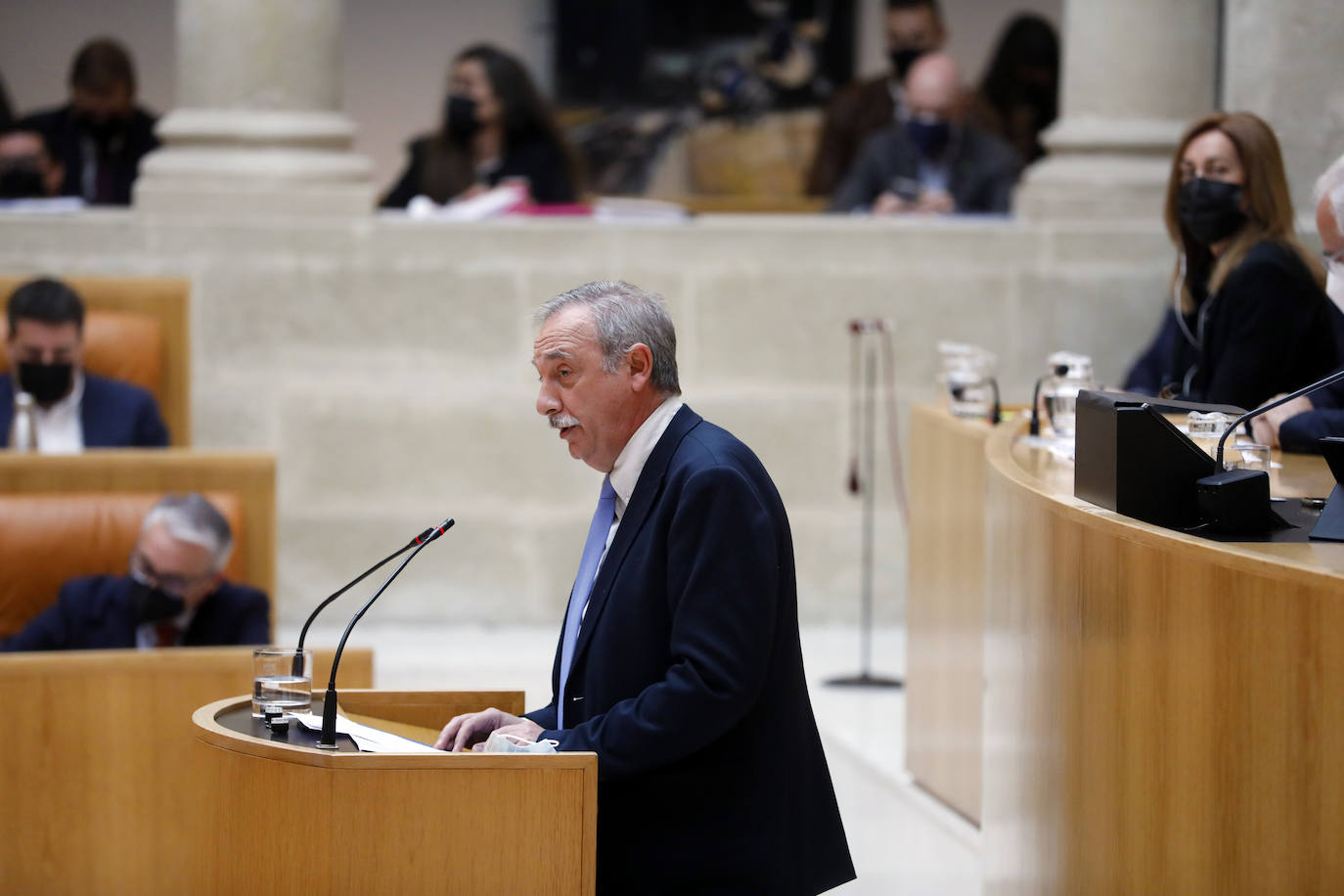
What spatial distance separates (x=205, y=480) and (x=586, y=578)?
2.73 m

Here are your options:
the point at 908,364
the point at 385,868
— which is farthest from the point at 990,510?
the point at 908,364

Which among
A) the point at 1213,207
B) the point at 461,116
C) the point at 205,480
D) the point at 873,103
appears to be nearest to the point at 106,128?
the point at 461,116

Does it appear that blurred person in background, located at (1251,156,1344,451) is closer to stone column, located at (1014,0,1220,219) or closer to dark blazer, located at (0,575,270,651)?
dark blazer, located at (0,575,270,651)

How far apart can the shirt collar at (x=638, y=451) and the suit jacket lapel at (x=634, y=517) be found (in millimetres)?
11

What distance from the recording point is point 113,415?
6031mm

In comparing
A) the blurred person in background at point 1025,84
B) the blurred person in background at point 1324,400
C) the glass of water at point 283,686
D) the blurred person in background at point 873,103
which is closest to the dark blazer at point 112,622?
the glass of water at point 283,686

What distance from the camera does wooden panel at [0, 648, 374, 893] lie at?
13.4 ft

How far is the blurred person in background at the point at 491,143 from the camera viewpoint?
738cm

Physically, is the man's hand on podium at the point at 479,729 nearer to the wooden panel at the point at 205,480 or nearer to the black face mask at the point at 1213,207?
the black face mask at the point at 1213,207

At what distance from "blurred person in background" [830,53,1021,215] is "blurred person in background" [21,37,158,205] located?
3.07m

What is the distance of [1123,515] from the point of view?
2666 millimetres

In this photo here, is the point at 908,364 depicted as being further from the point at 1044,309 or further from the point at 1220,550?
the point at 1220,550

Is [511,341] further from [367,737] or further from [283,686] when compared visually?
[367,737]

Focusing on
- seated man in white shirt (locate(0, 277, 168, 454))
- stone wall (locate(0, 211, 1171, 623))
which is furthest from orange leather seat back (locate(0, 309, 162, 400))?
stone wall (locate(0, 211, 1171, 623))
